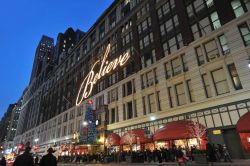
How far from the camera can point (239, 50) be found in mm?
23797

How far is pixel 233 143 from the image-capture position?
22.5m

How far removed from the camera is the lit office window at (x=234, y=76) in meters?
23.5

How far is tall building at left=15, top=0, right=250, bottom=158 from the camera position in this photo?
78.5 ft

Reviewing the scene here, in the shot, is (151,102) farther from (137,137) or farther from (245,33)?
(245,33)

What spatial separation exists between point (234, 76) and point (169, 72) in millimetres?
10273

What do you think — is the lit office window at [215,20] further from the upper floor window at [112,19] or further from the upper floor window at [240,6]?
the upper floor window at [112,19]

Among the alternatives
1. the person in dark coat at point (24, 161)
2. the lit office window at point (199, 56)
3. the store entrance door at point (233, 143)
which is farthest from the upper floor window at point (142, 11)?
the person in dark coat at point (24, 161)

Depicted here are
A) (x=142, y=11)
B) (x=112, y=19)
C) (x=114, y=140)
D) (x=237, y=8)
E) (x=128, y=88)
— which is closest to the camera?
(x=237, y=8)

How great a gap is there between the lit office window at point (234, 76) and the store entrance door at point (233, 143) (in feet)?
16.7

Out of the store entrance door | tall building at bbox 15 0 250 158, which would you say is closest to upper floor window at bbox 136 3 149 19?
tall building at bbox 15 0 250 158

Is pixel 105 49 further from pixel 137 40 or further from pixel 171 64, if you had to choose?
pixel 171 64

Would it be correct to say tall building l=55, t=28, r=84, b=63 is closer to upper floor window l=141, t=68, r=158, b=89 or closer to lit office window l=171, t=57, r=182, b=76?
upper floor window l=141, t=68, r=158, b=89

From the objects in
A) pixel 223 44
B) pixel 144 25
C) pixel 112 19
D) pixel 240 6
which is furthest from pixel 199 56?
pixel 112 19

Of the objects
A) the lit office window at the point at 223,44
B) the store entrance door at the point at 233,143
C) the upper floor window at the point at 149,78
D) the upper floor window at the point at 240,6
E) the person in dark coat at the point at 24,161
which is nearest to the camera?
the person in dark coat at the point at 24,161
